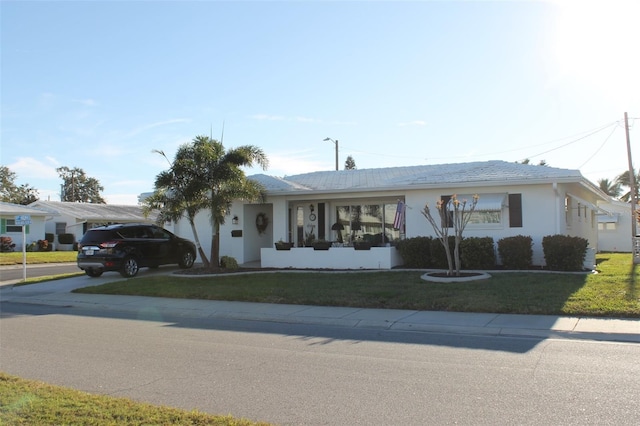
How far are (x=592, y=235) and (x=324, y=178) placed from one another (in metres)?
13.2

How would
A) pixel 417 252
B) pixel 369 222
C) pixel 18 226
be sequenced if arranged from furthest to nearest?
pixel 18 226 → pixel 369 222 → pixel 417 252

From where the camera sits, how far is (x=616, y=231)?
3173 centimetres

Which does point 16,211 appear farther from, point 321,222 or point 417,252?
point 417,252

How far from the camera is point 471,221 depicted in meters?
17.4

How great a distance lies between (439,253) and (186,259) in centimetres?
961

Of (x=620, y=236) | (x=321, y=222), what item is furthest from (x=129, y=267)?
(x=620, y=236)

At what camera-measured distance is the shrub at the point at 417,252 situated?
1695 centimetres

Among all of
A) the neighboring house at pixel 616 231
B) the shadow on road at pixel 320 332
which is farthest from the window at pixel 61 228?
the neighboring house at pixel 616 231

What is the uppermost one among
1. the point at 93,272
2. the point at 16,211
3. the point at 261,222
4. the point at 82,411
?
the point at 16,211

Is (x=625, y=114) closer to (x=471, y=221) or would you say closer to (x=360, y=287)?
(x=471, y=221)

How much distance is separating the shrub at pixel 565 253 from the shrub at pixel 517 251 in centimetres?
50

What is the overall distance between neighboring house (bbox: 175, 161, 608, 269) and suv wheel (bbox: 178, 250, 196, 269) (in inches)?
58.6

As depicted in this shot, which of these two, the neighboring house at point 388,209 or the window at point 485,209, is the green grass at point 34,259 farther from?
the window at point 485,209

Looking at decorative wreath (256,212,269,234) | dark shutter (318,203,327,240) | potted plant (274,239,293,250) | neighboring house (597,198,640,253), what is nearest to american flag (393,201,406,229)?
potted plant (274,239,293,250)
